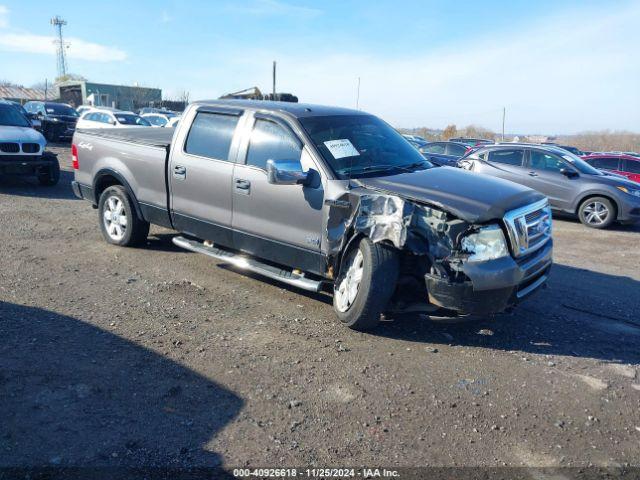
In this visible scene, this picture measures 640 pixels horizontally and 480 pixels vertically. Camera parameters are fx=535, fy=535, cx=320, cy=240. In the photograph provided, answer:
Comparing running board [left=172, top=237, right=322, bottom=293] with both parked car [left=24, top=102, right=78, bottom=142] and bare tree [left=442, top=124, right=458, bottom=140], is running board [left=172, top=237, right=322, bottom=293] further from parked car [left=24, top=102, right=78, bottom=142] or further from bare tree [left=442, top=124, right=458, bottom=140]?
bare tree [left=442, top=124, right=458, bottom=140]

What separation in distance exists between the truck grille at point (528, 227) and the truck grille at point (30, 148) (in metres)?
10.5

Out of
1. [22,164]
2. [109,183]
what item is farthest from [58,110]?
[109,183]

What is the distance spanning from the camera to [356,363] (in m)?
4.20

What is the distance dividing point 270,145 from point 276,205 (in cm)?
64

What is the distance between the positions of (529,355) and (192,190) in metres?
3.84

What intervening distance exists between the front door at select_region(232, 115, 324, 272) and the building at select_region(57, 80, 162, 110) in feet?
163

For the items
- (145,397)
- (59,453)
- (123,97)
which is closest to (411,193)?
(145,397)

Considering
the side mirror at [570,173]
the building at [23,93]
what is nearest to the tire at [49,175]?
the side mirror at [570,173]

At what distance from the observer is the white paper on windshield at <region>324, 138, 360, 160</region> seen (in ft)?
16.7

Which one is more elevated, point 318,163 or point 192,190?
point 318,163

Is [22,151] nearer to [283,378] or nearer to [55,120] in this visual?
[283,378]

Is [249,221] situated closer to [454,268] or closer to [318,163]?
[318,163]

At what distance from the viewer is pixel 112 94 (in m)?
53.2

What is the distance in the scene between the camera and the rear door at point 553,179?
11.4m
